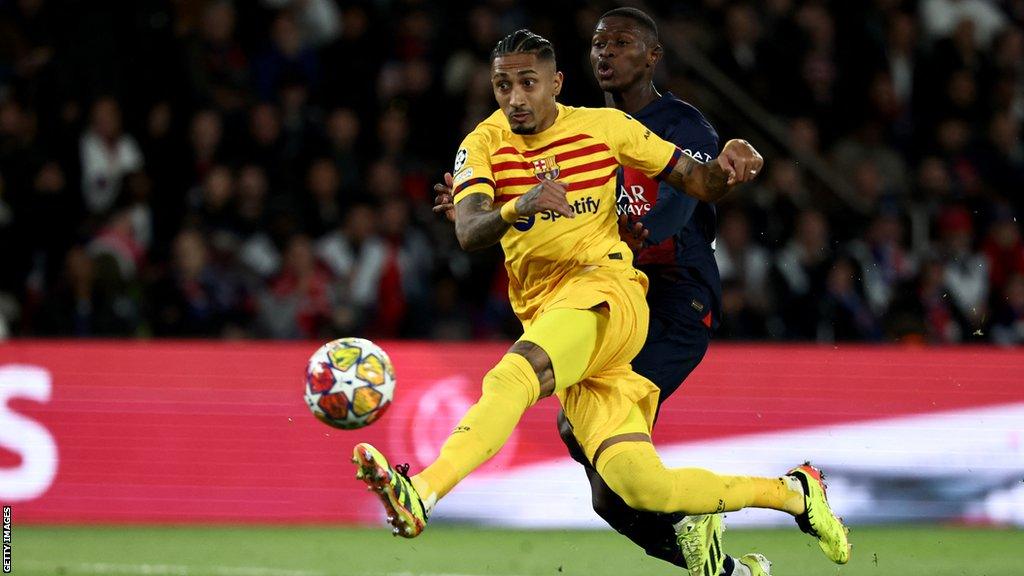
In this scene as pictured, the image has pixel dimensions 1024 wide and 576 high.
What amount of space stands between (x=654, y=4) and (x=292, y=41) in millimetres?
3529

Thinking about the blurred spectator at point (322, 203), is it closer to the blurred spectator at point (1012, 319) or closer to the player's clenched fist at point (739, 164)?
the blurred spectator at point (1012, 319)

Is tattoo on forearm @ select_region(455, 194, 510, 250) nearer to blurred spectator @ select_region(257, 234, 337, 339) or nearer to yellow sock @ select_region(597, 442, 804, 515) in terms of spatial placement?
yellow sock @ select_region(597, 442, 804, 515)

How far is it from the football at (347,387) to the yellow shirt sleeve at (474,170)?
29.9 inches

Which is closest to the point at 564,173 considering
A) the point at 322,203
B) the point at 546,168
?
the point at 546,168

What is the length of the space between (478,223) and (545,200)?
0.38 meters

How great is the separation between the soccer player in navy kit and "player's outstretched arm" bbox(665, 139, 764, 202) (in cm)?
44

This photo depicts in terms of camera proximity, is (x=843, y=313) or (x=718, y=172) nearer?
(x=718, y=172)

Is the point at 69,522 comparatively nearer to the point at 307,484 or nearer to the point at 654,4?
the point at 307,484

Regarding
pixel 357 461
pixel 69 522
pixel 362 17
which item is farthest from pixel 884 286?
pixel 357 461

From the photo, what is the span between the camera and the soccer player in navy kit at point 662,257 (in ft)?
23.1

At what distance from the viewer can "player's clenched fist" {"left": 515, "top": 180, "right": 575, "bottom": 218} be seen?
600 centimetres

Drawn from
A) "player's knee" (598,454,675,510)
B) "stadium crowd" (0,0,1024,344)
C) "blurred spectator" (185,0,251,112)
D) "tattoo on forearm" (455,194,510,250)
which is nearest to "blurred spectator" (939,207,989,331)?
"stadium crowd" (0,0,1024,344)

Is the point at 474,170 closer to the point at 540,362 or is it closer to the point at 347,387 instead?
the point at 540,362

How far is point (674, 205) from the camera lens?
7.13 m
